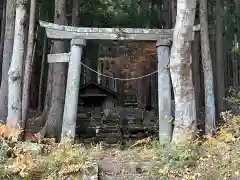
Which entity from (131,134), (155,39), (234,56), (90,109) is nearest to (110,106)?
(90,109)

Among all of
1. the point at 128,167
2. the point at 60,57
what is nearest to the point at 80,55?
the point at 60,57

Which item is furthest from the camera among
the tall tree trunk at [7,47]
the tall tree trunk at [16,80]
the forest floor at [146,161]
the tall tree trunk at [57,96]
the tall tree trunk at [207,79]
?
the tall tree trunk at [57,96]

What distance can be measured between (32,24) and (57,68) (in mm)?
2774

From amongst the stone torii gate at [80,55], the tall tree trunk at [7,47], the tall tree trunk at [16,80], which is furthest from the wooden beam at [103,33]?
the tall tree trunk at [7,47]

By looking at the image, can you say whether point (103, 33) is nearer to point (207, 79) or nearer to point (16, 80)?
point (16, 80)

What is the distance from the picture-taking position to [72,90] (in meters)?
10.6

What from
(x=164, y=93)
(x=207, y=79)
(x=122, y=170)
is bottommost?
(x=122, y=170)

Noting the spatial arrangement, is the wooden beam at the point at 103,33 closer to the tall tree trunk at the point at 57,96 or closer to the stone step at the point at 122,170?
the tall tree trunk at the point at 57,96

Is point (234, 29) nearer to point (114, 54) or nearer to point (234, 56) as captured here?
point (234, 56)

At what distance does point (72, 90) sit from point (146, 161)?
3.60 m

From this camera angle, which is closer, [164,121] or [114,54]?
[164,121]

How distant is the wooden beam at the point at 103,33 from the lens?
35.7 ft

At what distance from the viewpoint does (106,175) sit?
7.67 metres

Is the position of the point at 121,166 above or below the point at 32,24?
below
